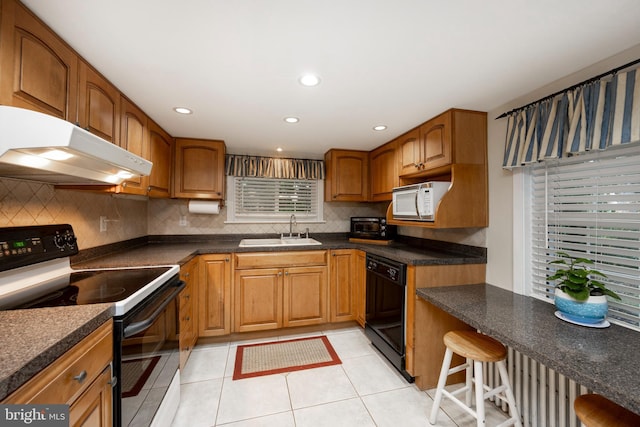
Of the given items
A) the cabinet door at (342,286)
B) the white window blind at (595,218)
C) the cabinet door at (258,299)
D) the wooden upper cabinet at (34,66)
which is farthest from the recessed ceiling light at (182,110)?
the white window blind at (595,218)

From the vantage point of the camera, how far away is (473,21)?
3.52 ft

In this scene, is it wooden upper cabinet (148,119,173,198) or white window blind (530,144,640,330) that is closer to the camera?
white window blind (530,144,640,330)

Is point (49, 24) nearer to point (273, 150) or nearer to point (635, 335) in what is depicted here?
point (273, 150)

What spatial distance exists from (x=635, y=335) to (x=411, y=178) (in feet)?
5.93

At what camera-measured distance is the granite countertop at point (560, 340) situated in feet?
2.77

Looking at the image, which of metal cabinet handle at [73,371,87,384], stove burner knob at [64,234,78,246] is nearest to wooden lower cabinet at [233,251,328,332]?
stove burner knob at [64,234,78,246]

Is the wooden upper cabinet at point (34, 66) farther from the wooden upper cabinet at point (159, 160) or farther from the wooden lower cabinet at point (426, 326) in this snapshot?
the wooden lower cabinet at point (426, 326)

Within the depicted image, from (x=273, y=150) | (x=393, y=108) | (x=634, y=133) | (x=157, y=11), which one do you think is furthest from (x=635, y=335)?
(x=273, y=150)

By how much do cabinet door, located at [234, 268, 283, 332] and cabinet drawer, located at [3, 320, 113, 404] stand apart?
1.54m

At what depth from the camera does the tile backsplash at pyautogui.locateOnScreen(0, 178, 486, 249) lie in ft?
4.59

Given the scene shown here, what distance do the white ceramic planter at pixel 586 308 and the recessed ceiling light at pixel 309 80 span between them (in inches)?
69.1

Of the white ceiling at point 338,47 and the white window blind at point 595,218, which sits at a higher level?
the white ceiling at point 338,47

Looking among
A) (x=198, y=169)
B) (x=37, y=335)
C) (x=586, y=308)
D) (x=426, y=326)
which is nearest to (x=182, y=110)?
(x=198, y=169)

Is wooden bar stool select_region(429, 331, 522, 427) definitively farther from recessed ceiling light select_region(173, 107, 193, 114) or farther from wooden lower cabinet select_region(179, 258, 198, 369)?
recessed ceiling light select_region(173, 107, 193, 114)
